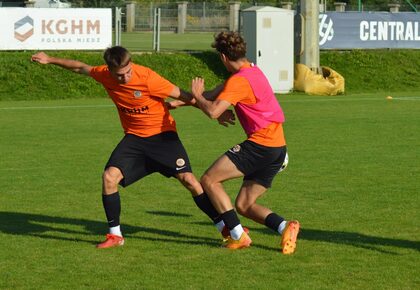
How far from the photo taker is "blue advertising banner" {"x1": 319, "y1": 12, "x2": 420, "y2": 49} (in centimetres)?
3541

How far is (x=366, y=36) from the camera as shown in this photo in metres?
36.1

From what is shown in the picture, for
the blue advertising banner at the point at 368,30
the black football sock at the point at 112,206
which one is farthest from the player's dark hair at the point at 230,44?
the blue advertising banner at the point at 368,30

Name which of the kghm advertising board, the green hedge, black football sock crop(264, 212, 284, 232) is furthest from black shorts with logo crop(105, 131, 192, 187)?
the kghm advertising board

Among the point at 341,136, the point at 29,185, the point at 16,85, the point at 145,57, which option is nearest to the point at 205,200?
the point at 29,185

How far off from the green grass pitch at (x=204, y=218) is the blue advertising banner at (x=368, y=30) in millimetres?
15106

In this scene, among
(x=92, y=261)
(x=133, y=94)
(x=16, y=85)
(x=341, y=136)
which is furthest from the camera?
(x=16, y=85)

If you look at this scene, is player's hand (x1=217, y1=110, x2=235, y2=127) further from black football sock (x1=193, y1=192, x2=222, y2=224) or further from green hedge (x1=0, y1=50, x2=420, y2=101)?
green hedge (x1=0, y1=50, x2=420, y2=101)

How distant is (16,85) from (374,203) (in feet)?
64.1

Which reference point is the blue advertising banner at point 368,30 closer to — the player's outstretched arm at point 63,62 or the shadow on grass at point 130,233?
the shadow on grass at point 130,233

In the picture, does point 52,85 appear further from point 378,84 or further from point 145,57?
point 378,84

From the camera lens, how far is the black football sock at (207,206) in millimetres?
9750

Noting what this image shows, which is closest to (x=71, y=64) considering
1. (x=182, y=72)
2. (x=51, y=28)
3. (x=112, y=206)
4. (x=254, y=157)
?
(x=112, y=206)

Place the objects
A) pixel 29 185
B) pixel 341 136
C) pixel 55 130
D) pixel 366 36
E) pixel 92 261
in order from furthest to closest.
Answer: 1. pixel 366 36
2. pixel 55 130
3. pixel 341 136
4. pixel 29 185
5. pixel 92 261

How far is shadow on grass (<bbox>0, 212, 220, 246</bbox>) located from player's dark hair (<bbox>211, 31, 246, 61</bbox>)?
5.93 feet
